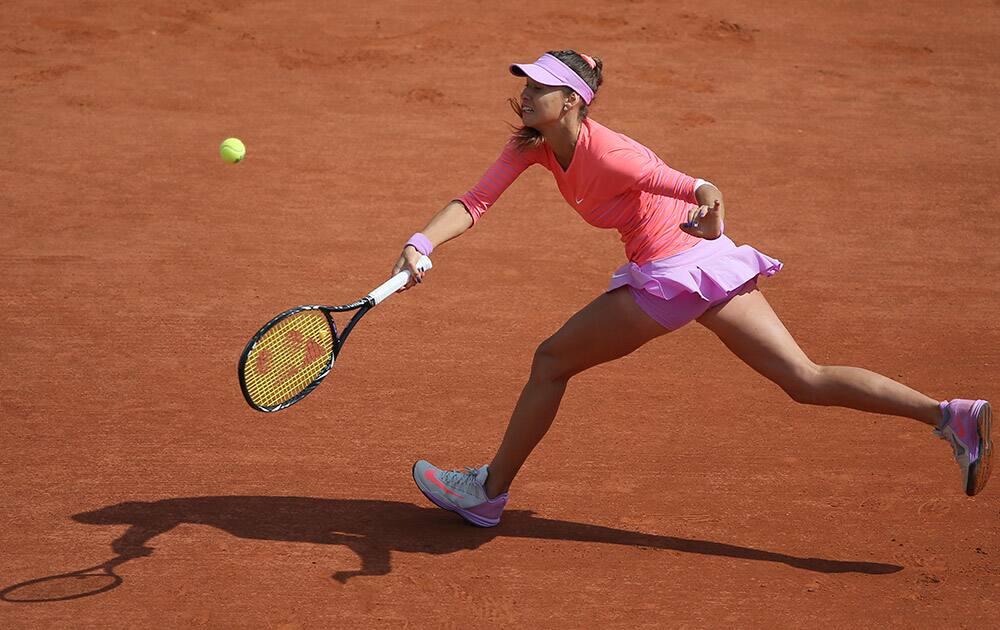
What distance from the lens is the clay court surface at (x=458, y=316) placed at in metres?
4.52

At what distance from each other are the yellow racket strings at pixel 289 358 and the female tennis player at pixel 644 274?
390 mm

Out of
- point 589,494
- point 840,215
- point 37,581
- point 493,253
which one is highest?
point 840,215

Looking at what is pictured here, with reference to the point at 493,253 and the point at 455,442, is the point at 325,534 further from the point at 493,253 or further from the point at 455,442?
the point at 493,253

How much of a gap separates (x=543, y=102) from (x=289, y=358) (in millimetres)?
1341

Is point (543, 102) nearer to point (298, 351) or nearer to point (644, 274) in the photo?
point (644, 274)

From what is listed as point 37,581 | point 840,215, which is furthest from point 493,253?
point 37,581

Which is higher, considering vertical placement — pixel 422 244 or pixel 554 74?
pixel 554 74

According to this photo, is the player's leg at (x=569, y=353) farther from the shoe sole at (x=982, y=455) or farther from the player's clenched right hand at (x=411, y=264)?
the shoe sole at (x=982, y=455)

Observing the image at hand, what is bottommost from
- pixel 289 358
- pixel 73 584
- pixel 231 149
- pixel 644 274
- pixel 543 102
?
pixel 73 584

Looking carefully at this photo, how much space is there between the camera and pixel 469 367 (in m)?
6.09

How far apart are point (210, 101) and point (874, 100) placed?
17.8 feet

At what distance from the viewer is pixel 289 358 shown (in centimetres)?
445

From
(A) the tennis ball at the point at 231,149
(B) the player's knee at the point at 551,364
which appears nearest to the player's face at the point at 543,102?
(B) the player's knee at the point at 551,364

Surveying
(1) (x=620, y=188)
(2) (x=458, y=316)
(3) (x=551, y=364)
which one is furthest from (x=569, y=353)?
(2) (x=458, y=316)
